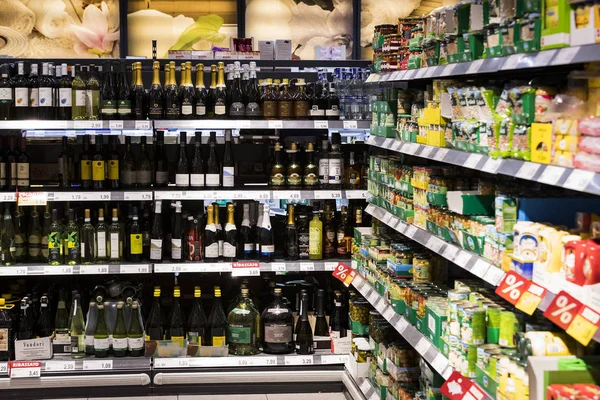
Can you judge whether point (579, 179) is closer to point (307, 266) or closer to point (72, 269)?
point (307, 266)

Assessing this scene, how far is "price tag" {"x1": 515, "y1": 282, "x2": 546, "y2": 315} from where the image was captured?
2432mm

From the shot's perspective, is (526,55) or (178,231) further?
(178,231)

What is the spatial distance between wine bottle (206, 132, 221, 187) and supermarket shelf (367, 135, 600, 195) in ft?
6.67

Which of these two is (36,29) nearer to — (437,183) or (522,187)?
(437,183)

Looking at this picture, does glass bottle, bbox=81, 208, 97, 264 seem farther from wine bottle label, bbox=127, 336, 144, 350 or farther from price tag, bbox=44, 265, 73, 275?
wine bottle label, bbox=127, 336, 144, 350

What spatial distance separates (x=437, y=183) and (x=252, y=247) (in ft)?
7.78

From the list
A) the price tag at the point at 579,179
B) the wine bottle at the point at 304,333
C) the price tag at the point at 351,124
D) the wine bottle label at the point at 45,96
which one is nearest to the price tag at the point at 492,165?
the price tag at the point at 579,179

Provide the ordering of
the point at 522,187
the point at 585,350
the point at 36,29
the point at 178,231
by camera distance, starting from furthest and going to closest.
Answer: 1. the point at 36,29
2. the point at 178,231
3. the point at 522,187
4. the point at 585,350

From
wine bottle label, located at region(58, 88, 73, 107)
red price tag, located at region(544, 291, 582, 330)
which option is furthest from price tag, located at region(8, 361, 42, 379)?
red price tag, located at region(544, 291, 582, 330)

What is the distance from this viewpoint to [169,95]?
18.9 feet

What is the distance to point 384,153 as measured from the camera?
17.6ft

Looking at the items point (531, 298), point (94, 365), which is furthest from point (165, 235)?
point (531, 298)

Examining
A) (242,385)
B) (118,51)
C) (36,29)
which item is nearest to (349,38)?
(118,51)

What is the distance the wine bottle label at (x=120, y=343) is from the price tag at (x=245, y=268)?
2.61 ft
